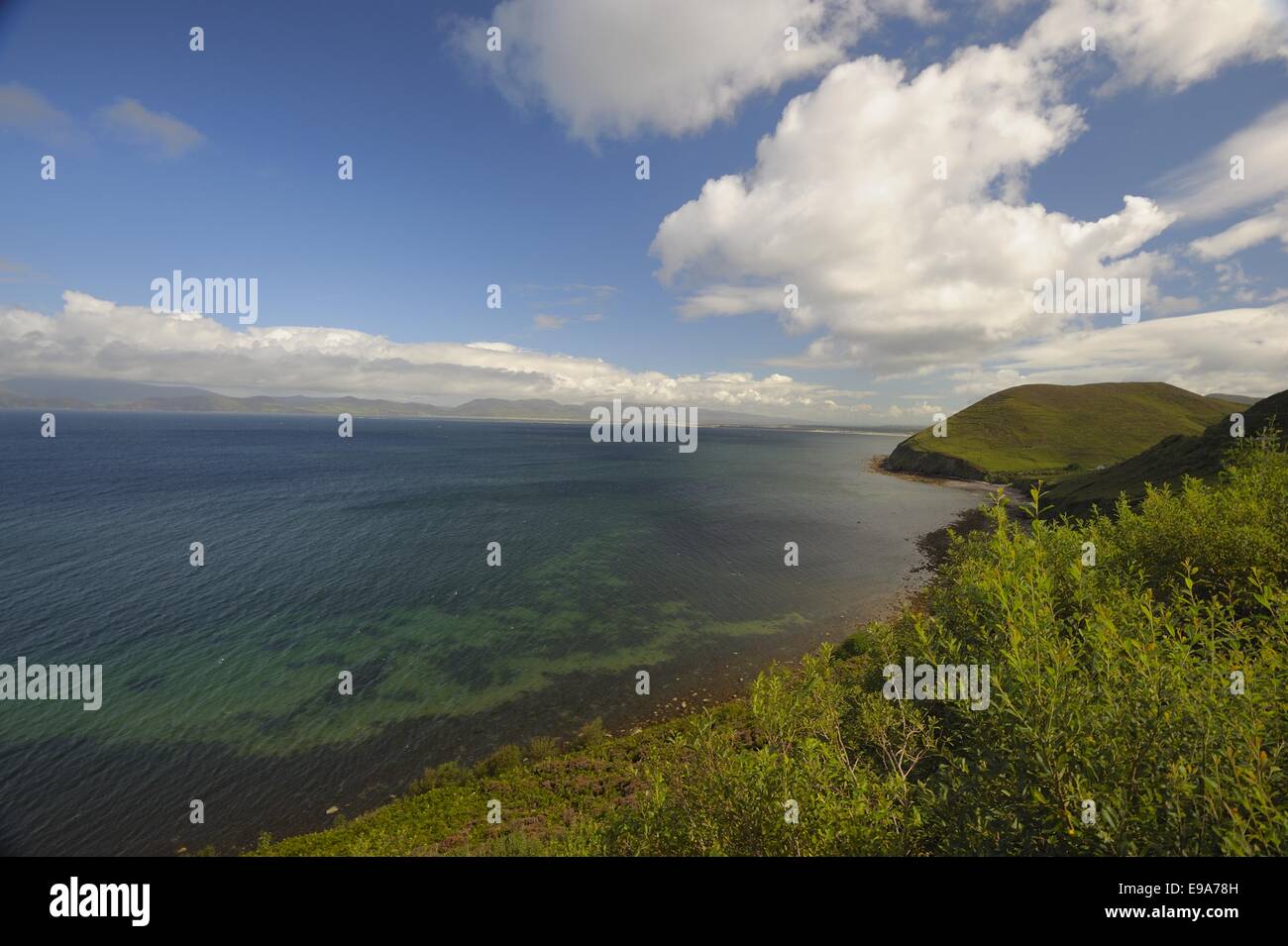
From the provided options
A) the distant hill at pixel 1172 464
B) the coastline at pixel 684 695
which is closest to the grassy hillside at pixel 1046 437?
the distant hill at pixel 1172 464

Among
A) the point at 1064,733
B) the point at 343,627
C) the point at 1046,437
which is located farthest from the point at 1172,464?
the point at 1046,437

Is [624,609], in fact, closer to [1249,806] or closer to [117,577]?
[1249,806]

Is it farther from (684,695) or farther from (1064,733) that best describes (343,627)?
(1064,733)

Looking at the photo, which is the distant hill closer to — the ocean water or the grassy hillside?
the ocean water

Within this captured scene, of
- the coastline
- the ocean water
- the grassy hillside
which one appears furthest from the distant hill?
the grassy hillside

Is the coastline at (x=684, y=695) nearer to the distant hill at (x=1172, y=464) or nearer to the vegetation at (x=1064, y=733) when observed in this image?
the vegetation at (x=1064, y=733)

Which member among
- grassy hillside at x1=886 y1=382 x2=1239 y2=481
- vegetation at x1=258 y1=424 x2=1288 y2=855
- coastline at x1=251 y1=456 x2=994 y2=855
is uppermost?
grassy hillside at x1=886 y1=382 x2=1239 y2=481
